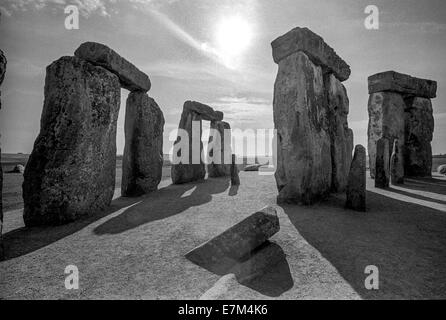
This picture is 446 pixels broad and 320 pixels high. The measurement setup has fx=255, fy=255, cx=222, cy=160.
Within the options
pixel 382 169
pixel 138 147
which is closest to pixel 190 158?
pixel 138 147

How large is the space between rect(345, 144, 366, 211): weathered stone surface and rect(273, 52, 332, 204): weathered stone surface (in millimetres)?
780

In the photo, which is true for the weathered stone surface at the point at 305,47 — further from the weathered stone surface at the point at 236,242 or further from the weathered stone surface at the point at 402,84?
the weathered stone surface at the point at 402,84

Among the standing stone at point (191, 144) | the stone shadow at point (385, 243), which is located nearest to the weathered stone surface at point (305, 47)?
the stone shadow at point (385, 243)

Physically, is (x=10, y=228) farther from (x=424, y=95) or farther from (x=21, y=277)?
(x=424, y=95)

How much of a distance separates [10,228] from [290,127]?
5.47 metres

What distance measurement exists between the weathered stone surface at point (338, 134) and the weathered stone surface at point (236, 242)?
4.55 metres

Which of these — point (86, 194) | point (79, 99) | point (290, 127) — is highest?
point (79, 99)

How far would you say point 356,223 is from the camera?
4180mm

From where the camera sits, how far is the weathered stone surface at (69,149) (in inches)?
169

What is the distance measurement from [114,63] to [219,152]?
7468 millimetres

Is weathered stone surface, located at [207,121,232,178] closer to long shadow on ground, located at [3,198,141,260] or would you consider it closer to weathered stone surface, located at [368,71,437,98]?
weathered stone surface, located at [368,71,437,98]

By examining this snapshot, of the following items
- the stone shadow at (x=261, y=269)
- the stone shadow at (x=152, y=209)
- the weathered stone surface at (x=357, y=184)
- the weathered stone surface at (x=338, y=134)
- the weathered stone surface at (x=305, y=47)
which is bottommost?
the stone shadow at (x=261, y=269)

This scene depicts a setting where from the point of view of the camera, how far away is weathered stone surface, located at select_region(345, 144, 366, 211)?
498 centimetres
